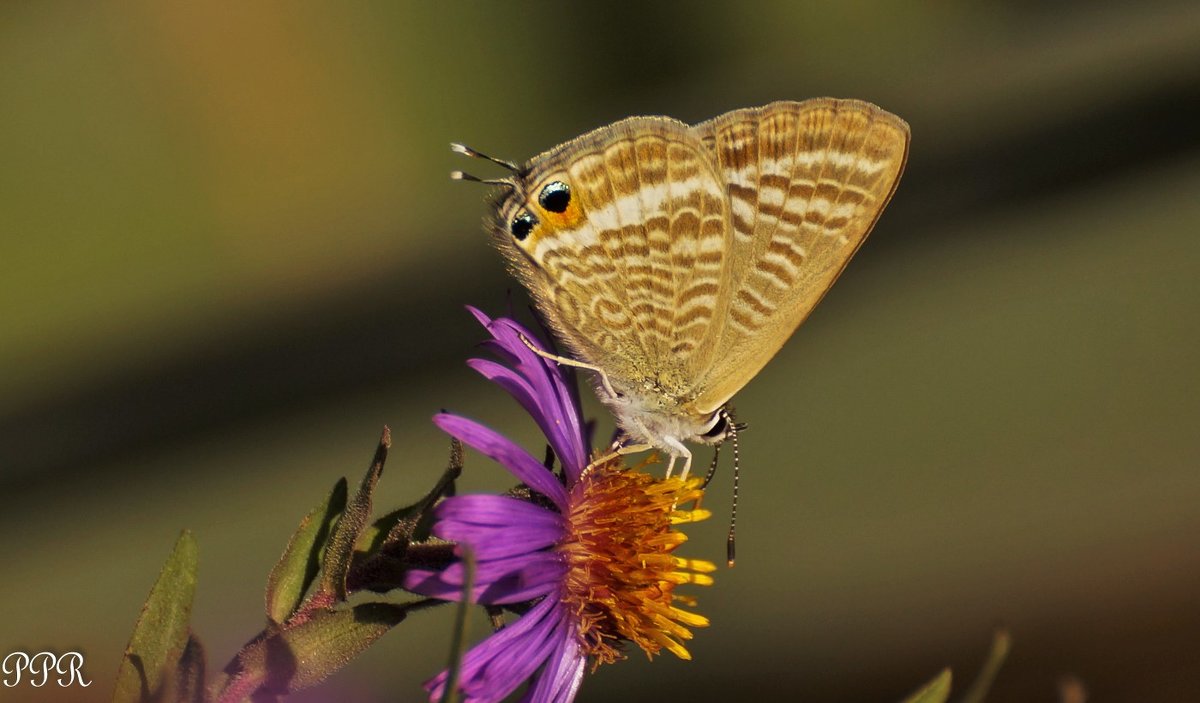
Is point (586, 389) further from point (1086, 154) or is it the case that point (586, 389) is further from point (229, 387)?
point (1086, 154)

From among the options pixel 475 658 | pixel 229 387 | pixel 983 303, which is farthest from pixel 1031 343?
pixel 475 658

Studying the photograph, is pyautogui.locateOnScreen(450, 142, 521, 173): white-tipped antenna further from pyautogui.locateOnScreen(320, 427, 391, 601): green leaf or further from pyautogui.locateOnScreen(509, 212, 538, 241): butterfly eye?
pyautogui.locateOnScreen(320, 427, 391, 601): green leaf

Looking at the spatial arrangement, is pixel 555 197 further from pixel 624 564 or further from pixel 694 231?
pixel 624 564

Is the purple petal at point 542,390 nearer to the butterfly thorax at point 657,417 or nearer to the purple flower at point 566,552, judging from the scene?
the purple flower at point 566,552

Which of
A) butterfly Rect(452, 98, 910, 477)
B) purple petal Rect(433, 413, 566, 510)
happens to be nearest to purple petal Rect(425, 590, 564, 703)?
purple petal Rect(433, 413, 566, 510)

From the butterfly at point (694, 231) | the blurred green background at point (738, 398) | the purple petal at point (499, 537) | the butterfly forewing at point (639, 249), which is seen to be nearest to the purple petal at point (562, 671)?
the purple petal at point (499, 537)

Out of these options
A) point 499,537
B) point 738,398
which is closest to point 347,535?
point 499,537
